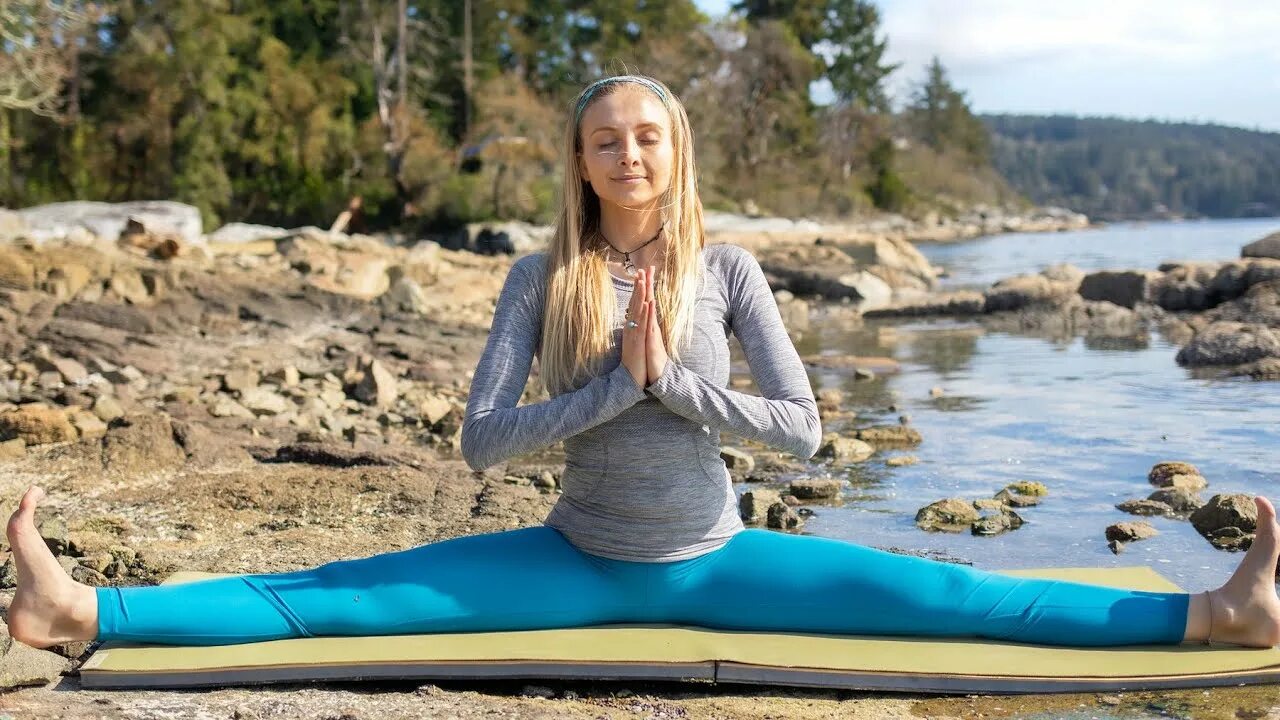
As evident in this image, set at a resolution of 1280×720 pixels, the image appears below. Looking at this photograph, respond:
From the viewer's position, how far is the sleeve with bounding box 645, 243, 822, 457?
3.05 metres

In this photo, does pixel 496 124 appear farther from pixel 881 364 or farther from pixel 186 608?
pixel 186 608

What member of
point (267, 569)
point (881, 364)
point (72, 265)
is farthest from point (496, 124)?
point (267, 569)

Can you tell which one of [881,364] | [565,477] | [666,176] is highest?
[666,176]

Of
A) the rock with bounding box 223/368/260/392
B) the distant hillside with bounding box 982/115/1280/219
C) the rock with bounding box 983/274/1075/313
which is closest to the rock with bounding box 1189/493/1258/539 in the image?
the rock with bounding box 223/368/260/392

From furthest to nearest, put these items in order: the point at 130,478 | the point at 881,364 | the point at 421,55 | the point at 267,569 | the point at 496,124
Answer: the point at 421,55, the point at 496,124, the point at 881,364, the point at 130,478, the point at 267,569

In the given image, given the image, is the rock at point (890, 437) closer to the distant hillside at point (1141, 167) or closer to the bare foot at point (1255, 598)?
the bare foot at point (1255, 598)

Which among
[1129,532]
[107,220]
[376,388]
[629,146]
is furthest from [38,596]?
[107,220]

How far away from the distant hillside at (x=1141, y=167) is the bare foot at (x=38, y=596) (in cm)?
12999

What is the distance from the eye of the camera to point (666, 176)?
10.9 feet

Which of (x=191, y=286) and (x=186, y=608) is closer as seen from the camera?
(x=186, y=608)

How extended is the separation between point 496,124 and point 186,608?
35993mm

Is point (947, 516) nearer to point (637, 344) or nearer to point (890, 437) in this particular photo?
point (890, 437)

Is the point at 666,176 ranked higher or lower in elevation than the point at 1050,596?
higher

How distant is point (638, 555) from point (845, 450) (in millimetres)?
3996
